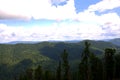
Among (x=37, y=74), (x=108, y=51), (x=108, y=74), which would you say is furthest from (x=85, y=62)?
(x=37, y=74)

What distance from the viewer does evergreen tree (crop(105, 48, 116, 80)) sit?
10481 cm

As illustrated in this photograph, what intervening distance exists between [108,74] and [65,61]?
3372 cm

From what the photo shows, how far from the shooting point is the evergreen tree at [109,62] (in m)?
105

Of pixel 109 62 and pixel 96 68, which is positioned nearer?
pixel 109 62

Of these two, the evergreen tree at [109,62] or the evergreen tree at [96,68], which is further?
the evergreen tree at [96,68]

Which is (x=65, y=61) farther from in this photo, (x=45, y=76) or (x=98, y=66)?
(x=45, y=76)

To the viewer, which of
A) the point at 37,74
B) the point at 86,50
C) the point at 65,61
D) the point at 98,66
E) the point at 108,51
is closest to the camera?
the point at 86,50

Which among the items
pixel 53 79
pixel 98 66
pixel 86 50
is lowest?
pixel 53 79

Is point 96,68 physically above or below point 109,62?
below

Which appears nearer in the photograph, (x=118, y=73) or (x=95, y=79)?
(x=95, y=79)

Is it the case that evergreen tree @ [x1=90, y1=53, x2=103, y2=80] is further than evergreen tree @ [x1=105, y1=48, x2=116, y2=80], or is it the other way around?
evergreen tree @ [x1=90, y1=53, x2=103, y2=80]

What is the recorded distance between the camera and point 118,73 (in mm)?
125312

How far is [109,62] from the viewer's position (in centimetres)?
10562

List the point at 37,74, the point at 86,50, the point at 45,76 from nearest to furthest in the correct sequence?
the point at 86,50 → the point at 37,74 → the point at 45,76
